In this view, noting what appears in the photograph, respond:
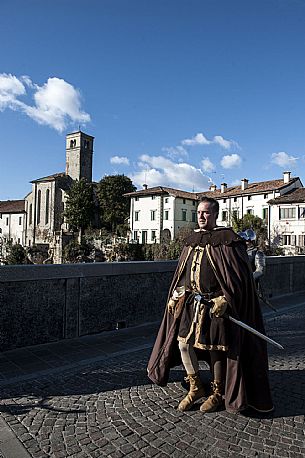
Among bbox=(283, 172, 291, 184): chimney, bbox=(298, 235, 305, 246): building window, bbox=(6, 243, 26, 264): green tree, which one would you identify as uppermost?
bbox=(283, 172, 291, 184): chimney

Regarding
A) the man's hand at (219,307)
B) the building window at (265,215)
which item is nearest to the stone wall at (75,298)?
the man's hand at (219,307)

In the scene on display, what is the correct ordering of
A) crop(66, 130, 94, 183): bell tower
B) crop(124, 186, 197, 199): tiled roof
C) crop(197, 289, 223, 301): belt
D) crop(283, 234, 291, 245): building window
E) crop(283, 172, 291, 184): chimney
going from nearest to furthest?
crop(197, 289, 223, 301): belt → crop(283, 234, 291, 245): building window → crop(283, 172, 291, 184): chimney → crop(124, 186, 197, 199): tiled roof → crop(66, 130, 94, 183): bell tower

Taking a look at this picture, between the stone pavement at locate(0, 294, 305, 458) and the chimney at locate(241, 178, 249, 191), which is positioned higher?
the chimney at locate(241, 178, 249, 191)

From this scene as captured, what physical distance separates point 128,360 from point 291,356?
244cm

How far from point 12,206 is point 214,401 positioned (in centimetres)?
8873

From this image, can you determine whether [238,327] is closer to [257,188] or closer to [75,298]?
[75,298]

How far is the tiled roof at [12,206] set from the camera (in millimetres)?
82750

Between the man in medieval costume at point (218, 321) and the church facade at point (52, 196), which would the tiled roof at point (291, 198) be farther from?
the man in medieval costume at point (218, 321)

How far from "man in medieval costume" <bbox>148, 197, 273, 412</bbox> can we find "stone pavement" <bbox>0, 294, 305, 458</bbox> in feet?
0.74

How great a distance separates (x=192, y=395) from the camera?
3721 mm

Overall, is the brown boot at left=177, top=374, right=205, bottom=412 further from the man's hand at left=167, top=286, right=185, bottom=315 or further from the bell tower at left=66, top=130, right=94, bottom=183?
the bell tower at left=66, top=130, right=94, bottom=183

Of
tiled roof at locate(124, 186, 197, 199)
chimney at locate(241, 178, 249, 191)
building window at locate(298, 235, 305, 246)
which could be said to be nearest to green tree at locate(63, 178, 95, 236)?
tiled roof at locate(124, 186, 197, 199)

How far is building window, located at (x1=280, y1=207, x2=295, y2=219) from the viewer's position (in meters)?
46.5

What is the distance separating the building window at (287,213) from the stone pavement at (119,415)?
4384 centimetres
